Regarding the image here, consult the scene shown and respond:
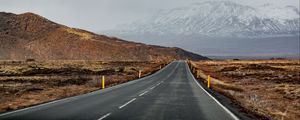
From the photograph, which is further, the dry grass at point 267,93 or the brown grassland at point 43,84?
the brown grassland at point 43,84

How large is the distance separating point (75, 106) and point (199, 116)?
20.5 ft

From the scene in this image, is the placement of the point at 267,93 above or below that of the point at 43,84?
below

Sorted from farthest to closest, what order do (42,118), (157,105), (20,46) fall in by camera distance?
(20,46), (157,105), (42,118)

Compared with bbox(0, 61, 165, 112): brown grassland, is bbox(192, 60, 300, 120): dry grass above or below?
below

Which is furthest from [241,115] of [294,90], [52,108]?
[294,90]

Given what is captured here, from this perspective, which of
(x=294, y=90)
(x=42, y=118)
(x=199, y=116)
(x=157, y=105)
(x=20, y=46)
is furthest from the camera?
(x=20, y=46)

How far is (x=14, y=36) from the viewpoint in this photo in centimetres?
19612

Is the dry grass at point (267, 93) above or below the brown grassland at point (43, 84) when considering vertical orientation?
below

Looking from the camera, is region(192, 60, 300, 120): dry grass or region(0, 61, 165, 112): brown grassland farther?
region(0, 61, 165, 112): brown grassland

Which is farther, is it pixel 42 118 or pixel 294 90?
pixel 294 90

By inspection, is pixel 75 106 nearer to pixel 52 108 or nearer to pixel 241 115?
pixel 52 108

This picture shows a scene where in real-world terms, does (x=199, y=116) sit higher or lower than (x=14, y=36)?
lower

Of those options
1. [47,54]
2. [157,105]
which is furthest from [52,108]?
[47,54]

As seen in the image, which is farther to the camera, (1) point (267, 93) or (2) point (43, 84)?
(2) point (43, 84)
